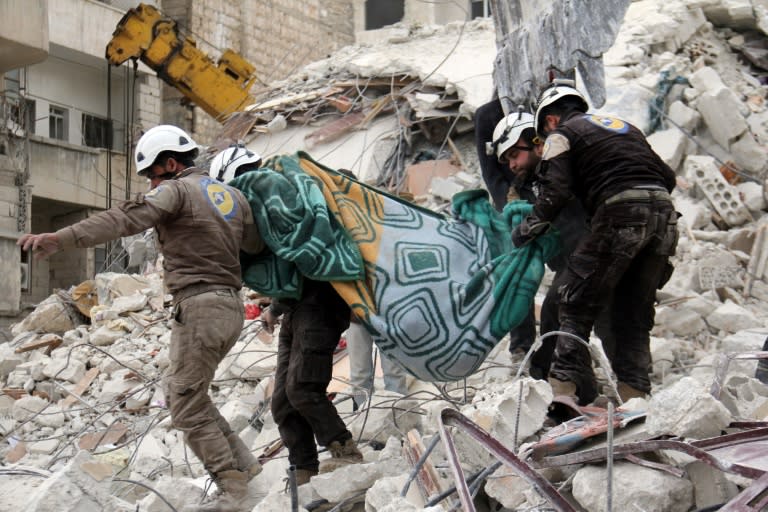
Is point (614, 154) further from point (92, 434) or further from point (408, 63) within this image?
point (408, 63)

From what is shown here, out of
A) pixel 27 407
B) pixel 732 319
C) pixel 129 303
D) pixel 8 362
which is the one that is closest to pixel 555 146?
pixel 732 319

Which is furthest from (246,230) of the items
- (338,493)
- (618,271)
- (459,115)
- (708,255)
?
(459,115)

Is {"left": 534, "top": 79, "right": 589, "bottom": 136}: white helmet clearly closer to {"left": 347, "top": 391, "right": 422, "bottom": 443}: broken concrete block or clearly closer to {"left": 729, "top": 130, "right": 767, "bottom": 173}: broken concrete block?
{"left": 347, "top": 391, "right": 422, "bottom": 443}: broken concrete block

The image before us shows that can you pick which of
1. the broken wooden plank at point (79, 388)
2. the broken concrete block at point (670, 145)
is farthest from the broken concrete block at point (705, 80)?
the broken wooden plank at point (79, 388)

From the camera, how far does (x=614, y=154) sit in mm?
4551

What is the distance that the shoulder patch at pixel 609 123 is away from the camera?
465 cm

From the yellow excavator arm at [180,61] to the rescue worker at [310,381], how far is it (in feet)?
32.6

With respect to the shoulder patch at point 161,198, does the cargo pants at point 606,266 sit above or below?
below

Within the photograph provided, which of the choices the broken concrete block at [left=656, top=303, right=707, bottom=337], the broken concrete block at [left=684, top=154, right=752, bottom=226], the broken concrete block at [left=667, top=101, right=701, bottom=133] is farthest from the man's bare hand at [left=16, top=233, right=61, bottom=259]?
the broken concrete block at [left=667, top=101, right=701, bottom=133]

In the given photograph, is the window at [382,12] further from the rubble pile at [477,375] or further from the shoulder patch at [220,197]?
the shoulder patch at [220,197]

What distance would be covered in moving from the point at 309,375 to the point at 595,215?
1474 millimetres

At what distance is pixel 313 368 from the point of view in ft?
14.8

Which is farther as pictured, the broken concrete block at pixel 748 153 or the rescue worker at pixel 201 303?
the broken concrete block at pixel 748 153

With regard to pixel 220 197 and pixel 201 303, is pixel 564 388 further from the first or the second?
pixel 220 197
